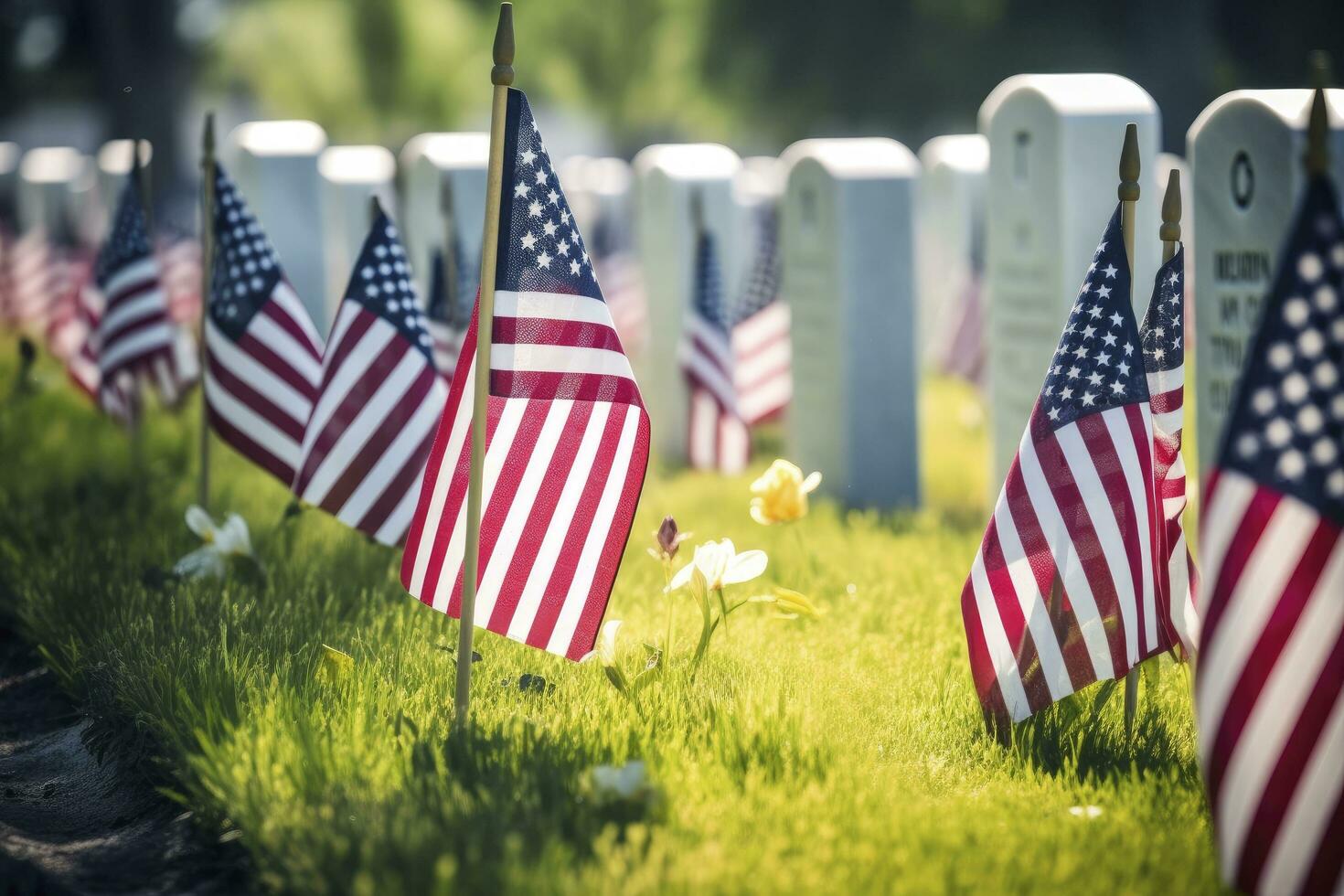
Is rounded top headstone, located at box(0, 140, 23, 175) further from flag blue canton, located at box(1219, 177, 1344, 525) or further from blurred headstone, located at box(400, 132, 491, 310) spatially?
flag blue canton, located at box(1219, 177, 1344, 525)

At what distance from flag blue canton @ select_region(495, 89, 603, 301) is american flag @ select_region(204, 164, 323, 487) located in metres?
2.05

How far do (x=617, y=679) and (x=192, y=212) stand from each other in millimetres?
14240

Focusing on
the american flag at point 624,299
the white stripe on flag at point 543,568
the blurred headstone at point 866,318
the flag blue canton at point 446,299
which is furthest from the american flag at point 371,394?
the american flag at point 624,299

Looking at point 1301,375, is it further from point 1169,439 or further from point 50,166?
point 50,166

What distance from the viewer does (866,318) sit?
7.45 meters

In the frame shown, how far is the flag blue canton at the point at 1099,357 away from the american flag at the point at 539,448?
105cm

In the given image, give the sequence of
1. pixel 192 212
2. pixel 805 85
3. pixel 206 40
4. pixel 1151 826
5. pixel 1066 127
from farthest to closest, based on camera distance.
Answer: pixel 206 40, pixel 805 85, pixel 192 212, pixel 1066 127, pixel 1151 826

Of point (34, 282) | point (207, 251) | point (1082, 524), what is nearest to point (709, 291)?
point (207, 251)

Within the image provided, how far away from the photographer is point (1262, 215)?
4145 mm

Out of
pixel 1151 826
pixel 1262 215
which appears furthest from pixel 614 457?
pixel 1262 215

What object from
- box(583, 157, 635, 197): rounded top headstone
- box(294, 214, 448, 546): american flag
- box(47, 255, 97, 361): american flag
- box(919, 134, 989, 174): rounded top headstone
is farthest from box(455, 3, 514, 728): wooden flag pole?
box(583, 157, 635, 197): rounded top headstone

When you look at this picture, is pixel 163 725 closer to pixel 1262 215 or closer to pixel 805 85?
pixel 1262 215

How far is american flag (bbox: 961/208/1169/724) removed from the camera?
152 inches

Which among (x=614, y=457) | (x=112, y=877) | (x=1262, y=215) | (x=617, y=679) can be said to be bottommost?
(x=112, y=877)
